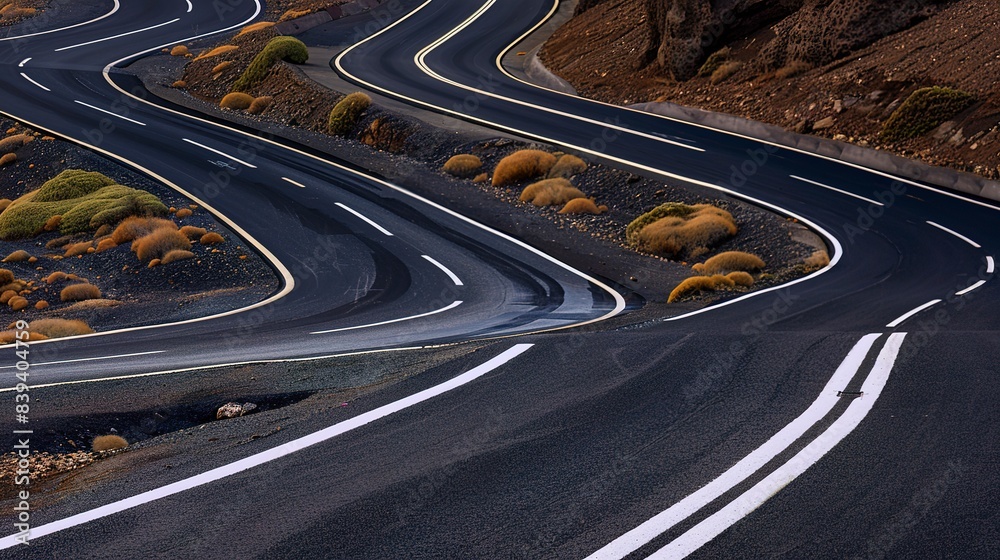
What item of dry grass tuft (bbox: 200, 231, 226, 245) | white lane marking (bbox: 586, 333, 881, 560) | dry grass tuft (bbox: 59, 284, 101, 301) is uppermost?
white lane marking (bbox: 586, 333, 881, 560)

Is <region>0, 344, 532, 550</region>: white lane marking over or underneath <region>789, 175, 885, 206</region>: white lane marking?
over

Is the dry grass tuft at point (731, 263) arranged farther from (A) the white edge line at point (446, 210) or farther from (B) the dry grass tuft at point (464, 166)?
(B) the dry grass tuft at point (464, 166)

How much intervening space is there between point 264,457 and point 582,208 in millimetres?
22324

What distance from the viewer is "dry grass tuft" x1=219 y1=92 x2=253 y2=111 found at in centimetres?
4475

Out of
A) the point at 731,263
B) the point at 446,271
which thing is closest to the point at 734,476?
the point at 731,263

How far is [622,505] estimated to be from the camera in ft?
18.8

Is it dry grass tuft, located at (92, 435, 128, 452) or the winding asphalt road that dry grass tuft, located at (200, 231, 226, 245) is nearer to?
the winding asphalt road

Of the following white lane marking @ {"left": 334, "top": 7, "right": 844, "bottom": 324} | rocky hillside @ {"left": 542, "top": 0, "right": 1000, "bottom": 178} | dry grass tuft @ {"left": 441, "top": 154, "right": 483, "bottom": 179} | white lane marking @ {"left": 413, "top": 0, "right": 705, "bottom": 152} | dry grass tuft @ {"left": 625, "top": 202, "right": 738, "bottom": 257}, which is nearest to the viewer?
white lane marking @ {"left": 334, "top": 7, "right": 844, "bottom": 324}

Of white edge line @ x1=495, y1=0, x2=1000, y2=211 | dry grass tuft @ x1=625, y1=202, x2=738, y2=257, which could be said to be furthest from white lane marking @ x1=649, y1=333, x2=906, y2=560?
white edge line @ x1=495, y1=0, x2=1000, y2=211

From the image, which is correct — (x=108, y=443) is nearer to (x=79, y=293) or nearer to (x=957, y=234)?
(x=79, y=293)

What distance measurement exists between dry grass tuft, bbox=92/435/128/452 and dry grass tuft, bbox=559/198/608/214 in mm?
21134

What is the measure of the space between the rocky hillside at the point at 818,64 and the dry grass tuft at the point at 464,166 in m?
11.3

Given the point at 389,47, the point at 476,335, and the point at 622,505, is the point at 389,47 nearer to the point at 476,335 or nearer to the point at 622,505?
the point at 476,335

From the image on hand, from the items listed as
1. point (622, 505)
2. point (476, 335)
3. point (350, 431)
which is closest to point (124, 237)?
point (476, 335)
